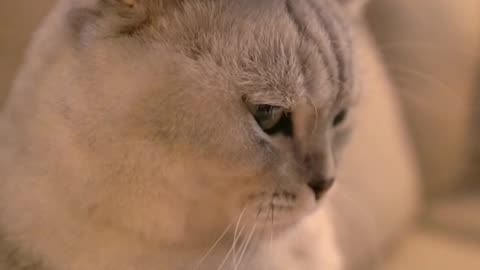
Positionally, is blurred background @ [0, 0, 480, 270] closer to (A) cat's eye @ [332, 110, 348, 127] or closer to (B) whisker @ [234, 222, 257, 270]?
(A) cat's eye @ [332, 110, 348, 127]

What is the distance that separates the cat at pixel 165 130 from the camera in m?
0.67

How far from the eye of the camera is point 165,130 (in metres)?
0.67

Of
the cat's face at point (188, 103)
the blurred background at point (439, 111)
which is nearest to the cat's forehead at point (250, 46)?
the cat's face at point (188, 103)

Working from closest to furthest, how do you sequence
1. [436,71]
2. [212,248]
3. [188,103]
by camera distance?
1. [188,103]
2. [212,248]
3. [436,71]

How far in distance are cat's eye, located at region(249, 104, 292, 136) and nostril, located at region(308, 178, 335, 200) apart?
7 centimetres

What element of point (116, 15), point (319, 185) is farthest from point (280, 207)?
point (116, 15)

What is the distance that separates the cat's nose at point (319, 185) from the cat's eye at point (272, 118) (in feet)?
0.24

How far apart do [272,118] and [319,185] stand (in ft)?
0.40

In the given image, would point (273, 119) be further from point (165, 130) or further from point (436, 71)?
point (436, 71)

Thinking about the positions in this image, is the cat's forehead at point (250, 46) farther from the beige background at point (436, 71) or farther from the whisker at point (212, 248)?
the beige background at point (436, 71)

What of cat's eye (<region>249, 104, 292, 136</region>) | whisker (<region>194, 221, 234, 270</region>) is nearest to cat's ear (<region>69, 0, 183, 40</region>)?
cat's eye (<region>249, 104, 292, 136</region>)

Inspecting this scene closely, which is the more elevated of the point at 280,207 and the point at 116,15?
the point at 116,15

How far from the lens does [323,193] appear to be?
803 mm

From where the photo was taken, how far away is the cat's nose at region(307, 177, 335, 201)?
766 mm
